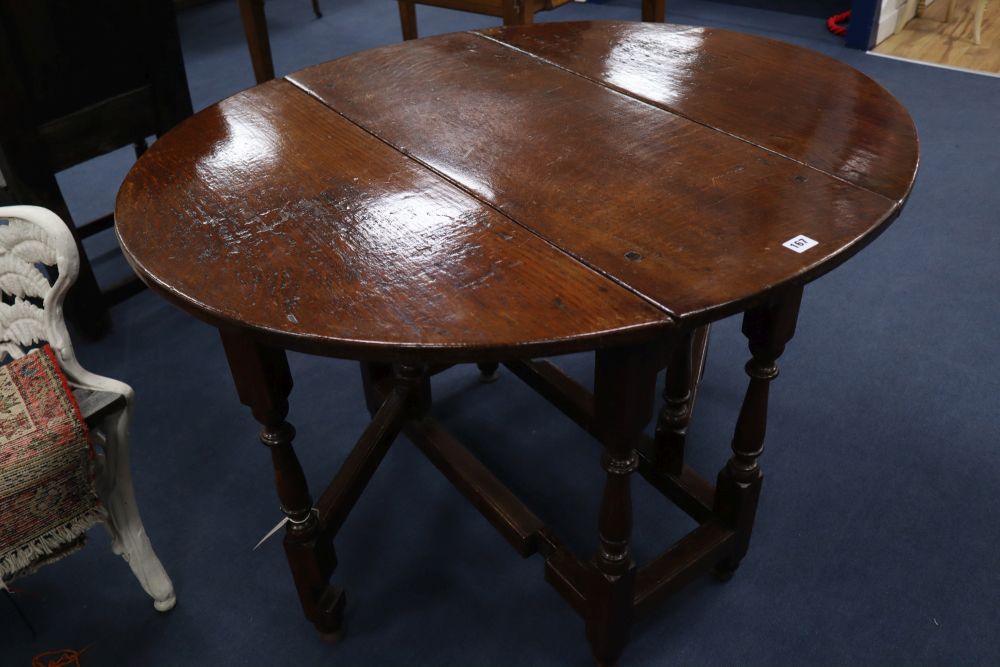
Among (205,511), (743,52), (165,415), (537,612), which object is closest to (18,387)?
(205,511)

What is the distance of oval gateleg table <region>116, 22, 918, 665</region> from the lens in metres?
1.00

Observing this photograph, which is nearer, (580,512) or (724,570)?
(724,570)

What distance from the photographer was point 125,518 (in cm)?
153

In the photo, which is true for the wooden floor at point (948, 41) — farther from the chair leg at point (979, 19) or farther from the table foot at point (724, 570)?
the table foot at point (724, 570)

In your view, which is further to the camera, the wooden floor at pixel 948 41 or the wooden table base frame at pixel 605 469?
the wooden floor at pixel 948 41

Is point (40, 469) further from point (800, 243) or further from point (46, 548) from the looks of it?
point (800, 243)

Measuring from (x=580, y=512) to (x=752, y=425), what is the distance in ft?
1.65

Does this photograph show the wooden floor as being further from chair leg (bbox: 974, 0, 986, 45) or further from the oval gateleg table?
the oval gateleg table

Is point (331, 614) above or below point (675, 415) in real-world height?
below

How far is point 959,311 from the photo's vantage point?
231cm

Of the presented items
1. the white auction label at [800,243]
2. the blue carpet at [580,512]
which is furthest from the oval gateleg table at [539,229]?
the blue carpet at [580,512]

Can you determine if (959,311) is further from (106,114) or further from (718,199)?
(106,114)

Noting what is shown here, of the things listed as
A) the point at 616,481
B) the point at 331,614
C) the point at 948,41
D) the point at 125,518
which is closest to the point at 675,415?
the point at 616,481

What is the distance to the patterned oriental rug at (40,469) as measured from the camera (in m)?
1.30
